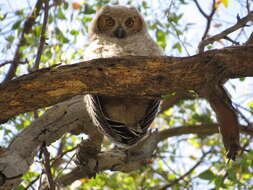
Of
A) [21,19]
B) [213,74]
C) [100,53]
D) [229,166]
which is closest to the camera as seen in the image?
[213,74]

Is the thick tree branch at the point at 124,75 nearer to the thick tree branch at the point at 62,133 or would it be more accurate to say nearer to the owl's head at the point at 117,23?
the thick tree branch at the point at 62,133

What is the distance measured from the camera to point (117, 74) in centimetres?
273

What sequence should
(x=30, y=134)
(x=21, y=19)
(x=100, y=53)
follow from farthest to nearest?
(x=21, y=19)
(x=100, y=53)
(x=30, y=134)

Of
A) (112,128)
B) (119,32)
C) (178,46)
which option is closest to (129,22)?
(119,32)

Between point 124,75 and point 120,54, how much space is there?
1279 mm

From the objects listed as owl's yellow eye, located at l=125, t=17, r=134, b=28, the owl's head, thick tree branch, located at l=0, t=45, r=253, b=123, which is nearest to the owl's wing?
thick tree branch, located at l=0, t=45, r=253, b=123

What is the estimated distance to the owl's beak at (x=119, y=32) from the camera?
14.6 feet

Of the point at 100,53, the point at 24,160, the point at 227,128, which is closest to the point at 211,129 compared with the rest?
the point at 100,53

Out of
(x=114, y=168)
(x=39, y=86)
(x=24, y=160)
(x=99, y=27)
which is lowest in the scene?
(x=114, y=168)

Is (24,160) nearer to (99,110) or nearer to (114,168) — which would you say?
(99,110)

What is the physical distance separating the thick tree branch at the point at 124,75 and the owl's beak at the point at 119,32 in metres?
1.74

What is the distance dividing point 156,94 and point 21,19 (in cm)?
234

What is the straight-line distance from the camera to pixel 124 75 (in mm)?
2746

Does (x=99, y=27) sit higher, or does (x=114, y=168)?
(x=99, y=27)
